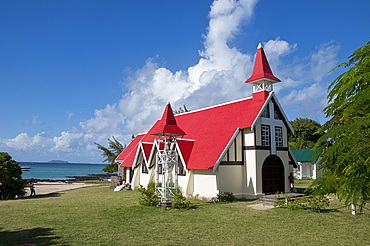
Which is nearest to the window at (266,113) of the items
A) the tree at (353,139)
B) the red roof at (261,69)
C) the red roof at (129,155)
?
the red roof at (261,69)

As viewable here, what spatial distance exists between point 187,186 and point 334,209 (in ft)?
33.2

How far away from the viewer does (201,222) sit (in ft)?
42.6

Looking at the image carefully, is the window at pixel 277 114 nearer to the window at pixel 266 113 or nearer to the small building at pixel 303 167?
the window at pixel 266 113

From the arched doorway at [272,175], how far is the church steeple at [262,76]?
18.8ft

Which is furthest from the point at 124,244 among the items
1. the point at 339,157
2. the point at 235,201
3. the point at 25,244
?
the point at 235,201

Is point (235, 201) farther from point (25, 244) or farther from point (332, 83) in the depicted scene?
point (332, 83)

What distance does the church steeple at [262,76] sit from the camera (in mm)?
22984

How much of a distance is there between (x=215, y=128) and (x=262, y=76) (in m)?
5.58

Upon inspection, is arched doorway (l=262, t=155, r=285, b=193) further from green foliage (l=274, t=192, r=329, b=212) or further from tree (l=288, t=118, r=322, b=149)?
tree (l=288, t=118, r=322, b=149)

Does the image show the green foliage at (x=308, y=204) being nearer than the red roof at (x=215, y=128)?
Yes

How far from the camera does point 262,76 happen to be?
74.5 feet

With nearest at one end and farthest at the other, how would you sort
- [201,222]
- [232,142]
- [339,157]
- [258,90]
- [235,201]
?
[339,157]
[201,222]
[235,201]
[232,142]
[258,90]

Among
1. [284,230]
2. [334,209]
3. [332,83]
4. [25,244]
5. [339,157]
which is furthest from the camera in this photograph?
[334,209]

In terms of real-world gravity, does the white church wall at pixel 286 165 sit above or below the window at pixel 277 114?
below
